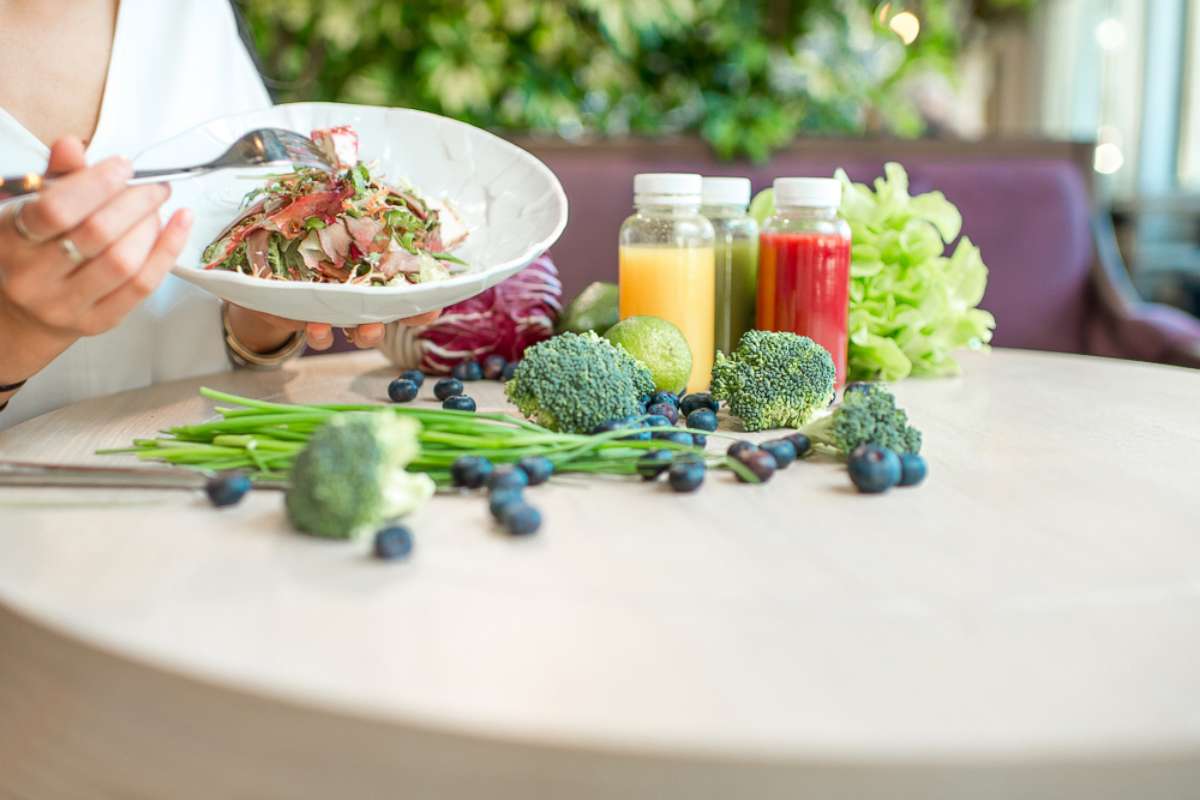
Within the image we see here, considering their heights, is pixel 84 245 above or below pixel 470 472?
above

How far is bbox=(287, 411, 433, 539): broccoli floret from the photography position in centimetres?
74

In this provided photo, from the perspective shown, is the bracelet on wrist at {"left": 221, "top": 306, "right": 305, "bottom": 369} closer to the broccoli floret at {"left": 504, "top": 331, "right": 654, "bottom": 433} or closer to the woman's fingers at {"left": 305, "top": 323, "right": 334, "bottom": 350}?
the woman's fingers at {"left": 305, "top": 323, "right": 334, "bottom": 350}

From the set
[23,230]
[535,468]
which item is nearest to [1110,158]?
[535,468]

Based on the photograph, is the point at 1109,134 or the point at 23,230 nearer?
the point at 23,230

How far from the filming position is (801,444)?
3.36ft

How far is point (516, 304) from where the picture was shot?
150cm

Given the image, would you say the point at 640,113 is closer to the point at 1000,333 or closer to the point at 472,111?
the point at 472,111

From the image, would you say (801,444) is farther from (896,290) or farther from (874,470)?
(896,290)

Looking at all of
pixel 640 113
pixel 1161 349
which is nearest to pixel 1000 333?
pixel 1161 349

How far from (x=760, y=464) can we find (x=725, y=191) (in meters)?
0.55

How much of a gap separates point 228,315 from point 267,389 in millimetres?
162

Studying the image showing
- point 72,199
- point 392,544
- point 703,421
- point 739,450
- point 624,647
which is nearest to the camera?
point 624,647

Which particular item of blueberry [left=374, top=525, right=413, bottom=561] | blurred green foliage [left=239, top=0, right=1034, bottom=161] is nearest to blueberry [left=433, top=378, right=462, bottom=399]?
blueberry [left=374, top=525, right=413, bottom=561]

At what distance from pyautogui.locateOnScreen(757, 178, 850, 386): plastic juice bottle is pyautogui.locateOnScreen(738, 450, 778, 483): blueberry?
0.45 metres
